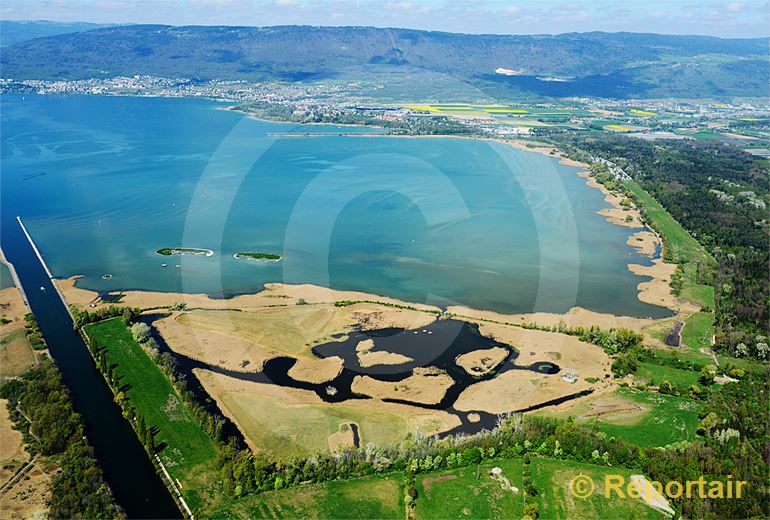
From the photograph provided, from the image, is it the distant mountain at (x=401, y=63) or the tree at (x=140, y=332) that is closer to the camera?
the tree at (x=140, y=332)

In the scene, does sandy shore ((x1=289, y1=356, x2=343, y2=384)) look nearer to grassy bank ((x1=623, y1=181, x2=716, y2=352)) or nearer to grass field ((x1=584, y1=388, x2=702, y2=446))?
grass field ((x1=584, y1=388, x2=702, y2=446))

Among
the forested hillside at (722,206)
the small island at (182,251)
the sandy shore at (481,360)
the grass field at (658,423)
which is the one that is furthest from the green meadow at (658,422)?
the small island at (182,251)

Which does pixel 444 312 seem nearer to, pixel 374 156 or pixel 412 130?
pixel 374 156

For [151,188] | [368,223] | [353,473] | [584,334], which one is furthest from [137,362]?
[151,188]

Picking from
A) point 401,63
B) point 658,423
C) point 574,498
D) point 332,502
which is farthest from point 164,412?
point 401,63

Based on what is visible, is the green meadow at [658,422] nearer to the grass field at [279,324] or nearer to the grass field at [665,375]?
the grass field at [665,375]

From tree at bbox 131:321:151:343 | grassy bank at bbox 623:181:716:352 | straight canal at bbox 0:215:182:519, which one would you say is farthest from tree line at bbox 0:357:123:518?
grassy bank at bbox 623:181:716:352
